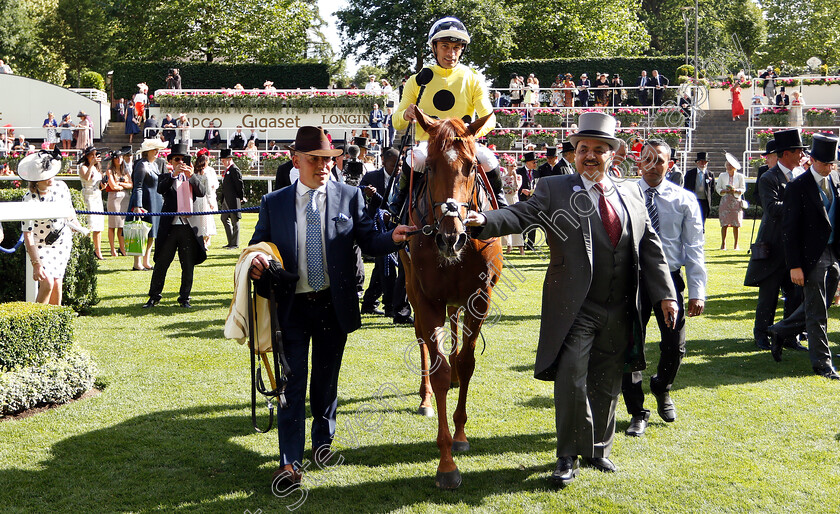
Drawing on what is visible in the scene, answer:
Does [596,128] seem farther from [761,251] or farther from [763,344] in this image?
[763,344]

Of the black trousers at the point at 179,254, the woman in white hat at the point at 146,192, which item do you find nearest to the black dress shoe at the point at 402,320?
the black trousers at the point at 179,254

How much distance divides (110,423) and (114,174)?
10.5 metres

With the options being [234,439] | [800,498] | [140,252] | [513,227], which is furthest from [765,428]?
[140,252]

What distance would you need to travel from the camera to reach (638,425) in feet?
19.9

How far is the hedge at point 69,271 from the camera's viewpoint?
30.3 ft

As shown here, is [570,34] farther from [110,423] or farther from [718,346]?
[110,423]

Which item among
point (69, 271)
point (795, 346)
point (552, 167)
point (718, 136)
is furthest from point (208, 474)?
point (718, 136)

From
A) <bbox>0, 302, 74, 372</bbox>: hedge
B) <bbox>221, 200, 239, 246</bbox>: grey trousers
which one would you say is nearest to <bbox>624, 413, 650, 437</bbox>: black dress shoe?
<bbox>0, 302, 74, 372</bbox>: hedge

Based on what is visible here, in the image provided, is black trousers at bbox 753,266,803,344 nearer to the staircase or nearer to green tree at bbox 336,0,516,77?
the staircase

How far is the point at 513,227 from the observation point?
4941mm

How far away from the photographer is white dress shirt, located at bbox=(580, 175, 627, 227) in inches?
201

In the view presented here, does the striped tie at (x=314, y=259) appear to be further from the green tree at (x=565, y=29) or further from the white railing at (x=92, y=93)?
the green tree at (x=565, y=29)

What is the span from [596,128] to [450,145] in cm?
87

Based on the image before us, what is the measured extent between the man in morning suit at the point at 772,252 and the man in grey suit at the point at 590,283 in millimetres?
3910
